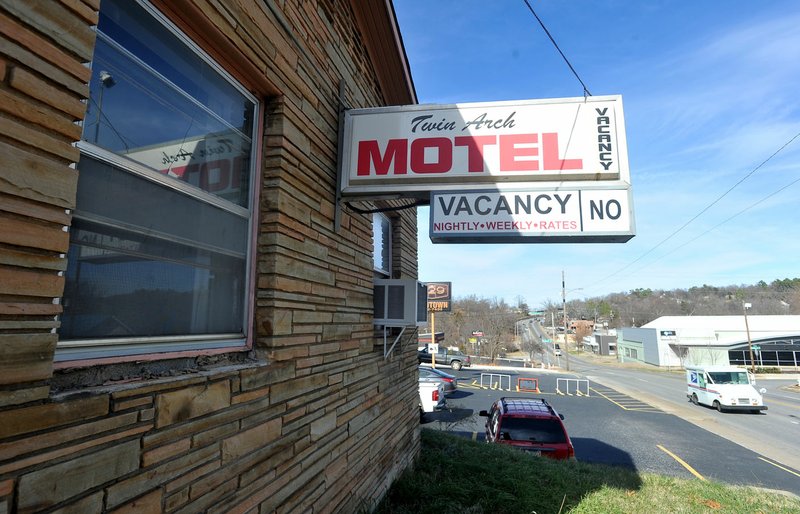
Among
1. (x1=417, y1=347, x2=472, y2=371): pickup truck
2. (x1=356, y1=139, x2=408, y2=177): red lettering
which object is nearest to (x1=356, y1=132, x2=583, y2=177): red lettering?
(x1=356, y1=139, x2=408, y2=177): red lettering

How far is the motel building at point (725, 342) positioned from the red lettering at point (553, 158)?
50416 mm

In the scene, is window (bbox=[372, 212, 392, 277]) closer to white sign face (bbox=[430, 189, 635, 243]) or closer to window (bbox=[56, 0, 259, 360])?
white sign face (bbox=[430, 189, 635, 243])

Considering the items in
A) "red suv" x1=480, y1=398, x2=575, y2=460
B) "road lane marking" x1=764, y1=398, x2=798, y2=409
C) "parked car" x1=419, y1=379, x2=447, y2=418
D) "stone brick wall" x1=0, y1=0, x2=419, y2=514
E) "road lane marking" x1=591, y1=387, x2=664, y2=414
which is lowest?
"road lane marking" x1=764, y1=398, x2=798, y2=409

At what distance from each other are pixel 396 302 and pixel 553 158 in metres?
2.26

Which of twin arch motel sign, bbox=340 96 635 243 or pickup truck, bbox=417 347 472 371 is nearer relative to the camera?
twin arch motel sign, bbox=340 96 635 243

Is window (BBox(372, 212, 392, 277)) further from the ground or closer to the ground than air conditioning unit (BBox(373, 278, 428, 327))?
further from the ground

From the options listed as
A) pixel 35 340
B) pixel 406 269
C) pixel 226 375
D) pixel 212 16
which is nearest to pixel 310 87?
pixel 212 16

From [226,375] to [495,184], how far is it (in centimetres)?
261

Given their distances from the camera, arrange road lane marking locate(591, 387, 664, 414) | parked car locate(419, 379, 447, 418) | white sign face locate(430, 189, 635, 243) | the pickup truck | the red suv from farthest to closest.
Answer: the pickup truck < road lane marking locate(591, 387, 664, 414) < parked car locate(419, 379, 447, 418) < the red suv < white sign face locate(430, 189, 635, 243)

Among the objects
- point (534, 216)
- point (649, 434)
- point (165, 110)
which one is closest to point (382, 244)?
point (534, 216)

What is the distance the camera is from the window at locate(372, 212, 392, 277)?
586 centimetres

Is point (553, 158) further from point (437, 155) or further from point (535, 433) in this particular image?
point (535, 433)

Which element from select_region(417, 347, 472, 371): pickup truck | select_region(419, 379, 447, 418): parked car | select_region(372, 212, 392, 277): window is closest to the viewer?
select_region(372, 212, 392, 277): window

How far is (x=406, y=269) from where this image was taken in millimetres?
6965
